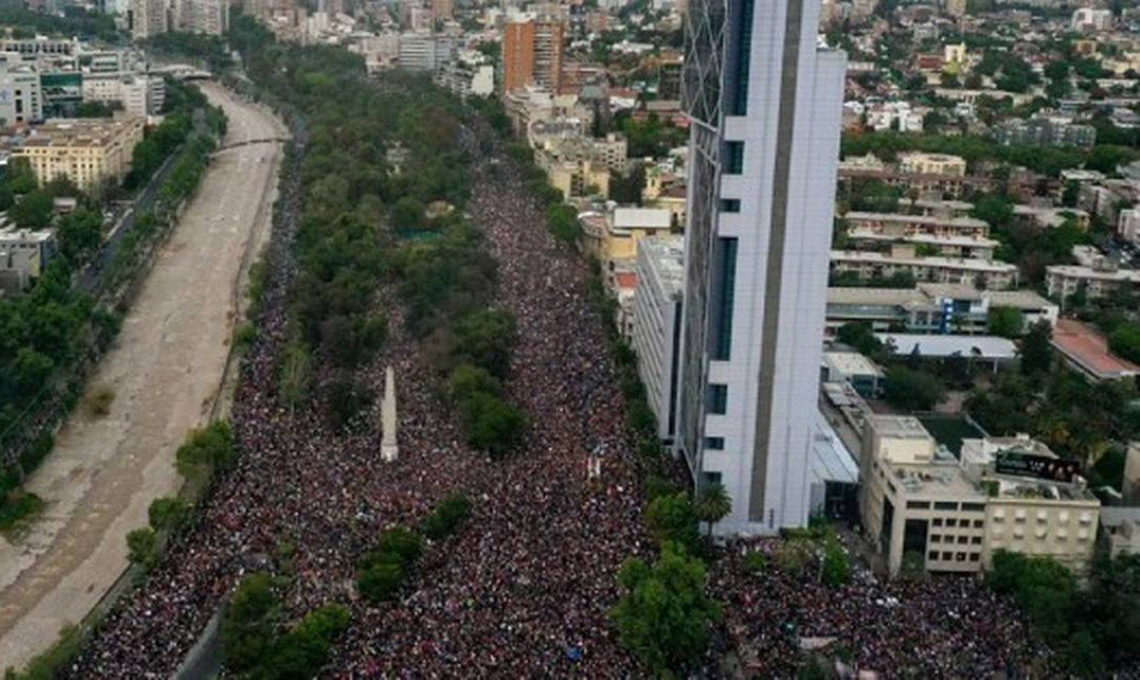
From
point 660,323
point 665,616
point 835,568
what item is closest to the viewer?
point 665,616

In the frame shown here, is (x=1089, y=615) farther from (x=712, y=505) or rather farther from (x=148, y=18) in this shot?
(x=148, y=18)

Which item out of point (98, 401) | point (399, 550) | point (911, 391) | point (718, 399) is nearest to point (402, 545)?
point (399, 550)

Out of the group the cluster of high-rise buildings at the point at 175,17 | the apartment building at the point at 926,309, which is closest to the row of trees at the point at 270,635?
the apartment building at the point at 926,309

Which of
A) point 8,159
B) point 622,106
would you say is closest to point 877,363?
point 8,159

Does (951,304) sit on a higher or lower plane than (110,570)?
higher

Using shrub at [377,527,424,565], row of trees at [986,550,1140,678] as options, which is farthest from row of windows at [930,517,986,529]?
shrub at [377,527,424,565]

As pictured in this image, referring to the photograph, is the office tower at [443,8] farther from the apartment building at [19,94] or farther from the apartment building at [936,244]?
the apartment building at [936,244]

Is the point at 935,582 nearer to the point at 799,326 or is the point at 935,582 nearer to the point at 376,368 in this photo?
the point at 799,326
